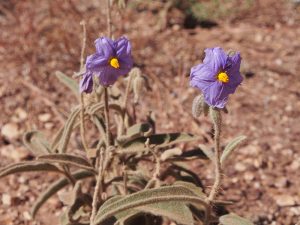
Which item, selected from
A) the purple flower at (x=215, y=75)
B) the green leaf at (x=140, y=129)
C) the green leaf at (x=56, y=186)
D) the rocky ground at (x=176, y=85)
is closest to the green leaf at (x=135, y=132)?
the green leaf at (x=140, y=129)

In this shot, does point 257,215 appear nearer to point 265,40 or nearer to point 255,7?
point 265,40

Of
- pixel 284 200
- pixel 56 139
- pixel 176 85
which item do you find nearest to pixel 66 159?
pixel 56 139

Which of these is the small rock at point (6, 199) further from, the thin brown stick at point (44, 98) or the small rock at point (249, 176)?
the small rock at point (249, 176)

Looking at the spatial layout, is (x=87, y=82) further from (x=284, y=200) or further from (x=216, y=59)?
(x=284, y=200)

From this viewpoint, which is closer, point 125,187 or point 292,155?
point 125,187

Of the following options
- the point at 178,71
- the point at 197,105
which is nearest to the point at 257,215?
the point at 197,105

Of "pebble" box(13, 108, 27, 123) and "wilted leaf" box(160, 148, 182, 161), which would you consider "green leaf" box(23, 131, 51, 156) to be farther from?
"pebble" box(13, 108, 27, 123)
